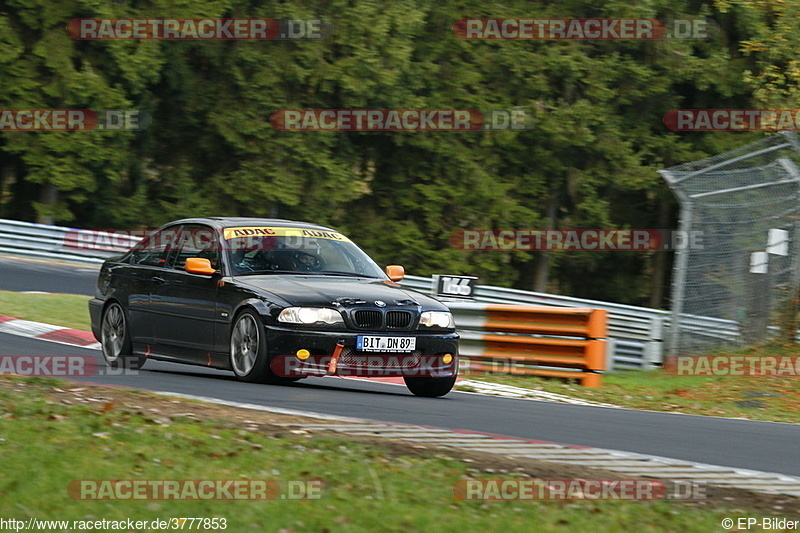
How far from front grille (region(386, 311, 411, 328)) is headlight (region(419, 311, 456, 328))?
14cm

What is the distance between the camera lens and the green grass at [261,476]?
530 cm

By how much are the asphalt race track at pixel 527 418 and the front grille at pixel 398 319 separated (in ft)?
1.97

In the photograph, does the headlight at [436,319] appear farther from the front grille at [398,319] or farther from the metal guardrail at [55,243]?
the metal guardrail at [55,243]

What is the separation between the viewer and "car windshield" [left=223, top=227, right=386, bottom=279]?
11.0 m

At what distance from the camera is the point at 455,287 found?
48.4 feet

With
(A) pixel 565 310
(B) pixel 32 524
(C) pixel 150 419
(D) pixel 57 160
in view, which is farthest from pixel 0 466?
(D) pixel 57 160

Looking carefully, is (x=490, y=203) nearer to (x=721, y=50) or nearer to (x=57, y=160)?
(x=721, y=50)

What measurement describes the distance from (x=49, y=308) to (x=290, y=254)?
7.98m

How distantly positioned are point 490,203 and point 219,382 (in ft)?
91.4

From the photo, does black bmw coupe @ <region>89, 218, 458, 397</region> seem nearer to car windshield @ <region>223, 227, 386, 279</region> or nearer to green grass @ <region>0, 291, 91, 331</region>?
car windshield @ <region>223, 227, 386, 279</region>

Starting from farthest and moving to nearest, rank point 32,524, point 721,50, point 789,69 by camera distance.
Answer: point 721,50 < point 789,69 < point 32,524

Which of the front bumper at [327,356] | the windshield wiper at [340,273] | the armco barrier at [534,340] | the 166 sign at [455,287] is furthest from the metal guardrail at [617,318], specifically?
the front bumper at [327,356]

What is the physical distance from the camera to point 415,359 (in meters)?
10.4

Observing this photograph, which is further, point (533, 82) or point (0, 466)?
point (533, 82)
